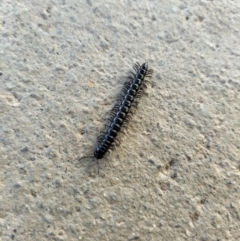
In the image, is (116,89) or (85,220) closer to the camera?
(85,220)

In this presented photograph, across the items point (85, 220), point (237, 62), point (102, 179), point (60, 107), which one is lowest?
point (85, 220)

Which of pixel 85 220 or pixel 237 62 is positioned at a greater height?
pixel 237 62

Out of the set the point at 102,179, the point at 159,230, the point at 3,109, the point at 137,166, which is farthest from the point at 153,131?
the point at 3,109

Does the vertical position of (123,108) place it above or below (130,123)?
above

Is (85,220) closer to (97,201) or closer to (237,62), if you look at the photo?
(97,201)
